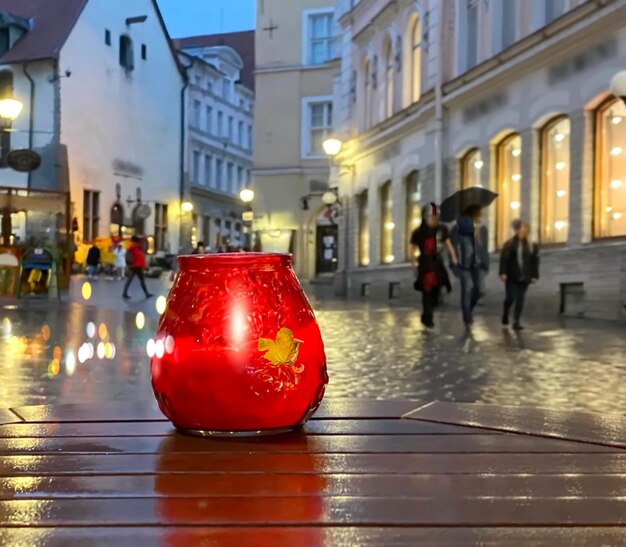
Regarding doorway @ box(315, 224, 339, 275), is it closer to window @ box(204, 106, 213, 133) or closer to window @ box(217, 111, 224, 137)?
window @ box(204, 106, 213, 133)

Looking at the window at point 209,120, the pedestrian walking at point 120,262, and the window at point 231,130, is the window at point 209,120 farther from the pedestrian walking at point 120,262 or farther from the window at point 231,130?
the pedestrian walking at point 120,262

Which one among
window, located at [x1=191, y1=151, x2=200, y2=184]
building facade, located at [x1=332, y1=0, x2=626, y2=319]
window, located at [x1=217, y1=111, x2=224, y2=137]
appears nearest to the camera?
building facade, located at [x1=332, y1=0, x2=626, y2=319]

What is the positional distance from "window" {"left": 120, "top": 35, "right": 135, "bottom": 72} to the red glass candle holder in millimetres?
44829

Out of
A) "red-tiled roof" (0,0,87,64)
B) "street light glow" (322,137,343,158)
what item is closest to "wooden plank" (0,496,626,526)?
"street light glow" (322,137,343,158)

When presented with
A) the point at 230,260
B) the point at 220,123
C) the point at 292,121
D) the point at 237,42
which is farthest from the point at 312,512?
the point at 237,42

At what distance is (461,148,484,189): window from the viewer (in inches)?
789

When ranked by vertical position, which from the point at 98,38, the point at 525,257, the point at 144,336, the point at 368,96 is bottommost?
the point at 144,336

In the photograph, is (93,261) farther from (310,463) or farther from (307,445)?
(310,463)

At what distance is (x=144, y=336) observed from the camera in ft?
35.8

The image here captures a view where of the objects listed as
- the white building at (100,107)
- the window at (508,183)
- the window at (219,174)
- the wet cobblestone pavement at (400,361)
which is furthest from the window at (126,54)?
the wet cobblestone pavement at (400,361)

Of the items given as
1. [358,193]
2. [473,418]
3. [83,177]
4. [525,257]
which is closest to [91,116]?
[83,177]

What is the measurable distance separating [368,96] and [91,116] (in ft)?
61.8

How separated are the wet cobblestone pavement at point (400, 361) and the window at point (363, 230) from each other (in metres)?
13.5

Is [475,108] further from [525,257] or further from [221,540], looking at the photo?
[221,540]
